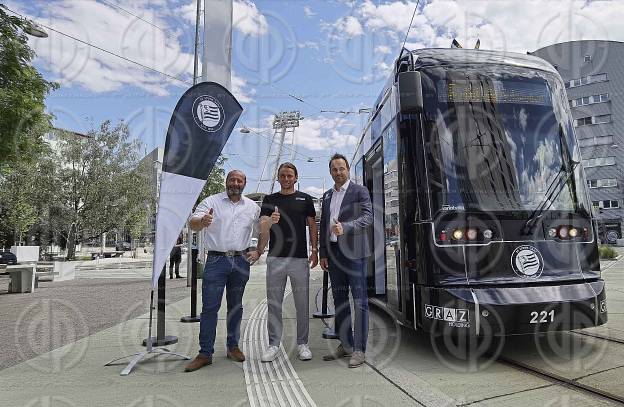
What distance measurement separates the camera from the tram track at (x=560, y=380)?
352cm

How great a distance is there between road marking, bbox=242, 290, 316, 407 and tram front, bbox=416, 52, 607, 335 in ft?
4.51

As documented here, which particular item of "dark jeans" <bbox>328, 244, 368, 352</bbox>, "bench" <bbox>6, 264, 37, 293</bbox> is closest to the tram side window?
"dark jeans" <bbox>328, 244, 368, 352</bbox>

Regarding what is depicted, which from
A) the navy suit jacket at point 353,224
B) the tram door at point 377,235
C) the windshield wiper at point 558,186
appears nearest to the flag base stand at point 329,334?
the tram door at point 377,235

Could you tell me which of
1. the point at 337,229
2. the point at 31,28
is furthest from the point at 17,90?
the point at 337,229

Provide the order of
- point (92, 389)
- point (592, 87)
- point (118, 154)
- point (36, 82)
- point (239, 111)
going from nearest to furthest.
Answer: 1. point (92, 389)
2. point (239, 111)
3. point (36, 82)
4. point (118, 154)
5. point (592, 87)

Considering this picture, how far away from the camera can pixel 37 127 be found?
11617 millimetres

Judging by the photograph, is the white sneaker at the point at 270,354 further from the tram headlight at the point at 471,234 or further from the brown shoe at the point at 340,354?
the tram headlight at the point at 471,234

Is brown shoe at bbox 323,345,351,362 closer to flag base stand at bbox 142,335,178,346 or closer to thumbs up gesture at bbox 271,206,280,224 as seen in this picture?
thumbs up gesture at bbox 271,206,280,224

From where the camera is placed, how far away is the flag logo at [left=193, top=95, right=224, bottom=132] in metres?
5.08

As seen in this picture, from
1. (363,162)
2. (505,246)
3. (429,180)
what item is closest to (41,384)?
(429,180)

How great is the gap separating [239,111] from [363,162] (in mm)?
3173

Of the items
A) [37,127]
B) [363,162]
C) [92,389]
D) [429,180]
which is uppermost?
[37,127]

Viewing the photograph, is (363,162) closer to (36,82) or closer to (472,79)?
(472,79)

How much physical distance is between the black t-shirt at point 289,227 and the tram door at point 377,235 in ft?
4.91
